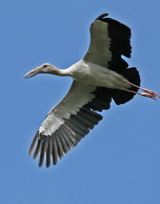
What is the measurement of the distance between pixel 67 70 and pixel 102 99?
1.30 m

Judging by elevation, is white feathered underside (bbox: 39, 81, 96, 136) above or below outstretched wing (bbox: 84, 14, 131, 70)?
below

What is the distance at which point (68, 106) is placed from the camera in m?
14.9

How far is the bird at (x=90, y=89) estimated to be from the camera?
1354cm

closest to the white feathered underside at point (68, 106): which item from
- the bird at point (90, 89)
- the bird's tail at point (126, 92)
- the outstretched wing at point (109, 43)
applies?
the bird at point (90, 89)

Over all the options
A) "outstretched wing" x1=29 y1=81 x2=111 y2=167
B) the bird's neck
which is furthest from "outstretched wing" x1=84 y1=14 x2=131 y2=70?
"outstretched wing" x1=29 y1=81 x2=111 y2=167

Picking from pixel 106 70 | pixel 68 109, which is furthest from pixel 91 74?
pixel 68 109

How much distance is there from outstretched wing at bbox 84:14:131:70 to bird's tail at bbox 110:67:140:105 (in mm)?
163

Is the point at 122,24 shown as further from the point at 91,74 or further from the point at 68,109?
the point at 68,109

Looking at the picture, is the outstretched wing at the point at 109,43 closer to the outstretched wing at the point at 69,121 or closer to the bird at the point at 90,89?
the bird at the point at 90,89

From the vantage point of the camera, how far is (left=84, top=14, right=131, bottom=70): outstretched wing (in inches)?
516

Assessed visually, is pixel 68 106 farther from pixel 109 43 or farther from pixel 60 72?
pixel 109 43

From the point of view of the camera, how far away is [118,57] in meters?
13.9

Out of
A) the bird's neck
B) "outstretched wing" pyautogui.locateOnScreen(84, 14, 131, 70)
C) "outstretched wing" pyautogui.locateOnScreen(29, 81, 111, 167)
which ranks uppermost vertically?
"outstretched wing" pyautogui.locateOnScreen(84, 14, 131, 70)

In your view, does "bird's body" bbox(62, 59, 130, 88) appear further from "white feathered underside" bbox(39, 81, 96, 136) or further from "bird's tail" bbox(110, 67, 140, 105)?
"white feathered underside" bbox(39, 81, 96, 136)
